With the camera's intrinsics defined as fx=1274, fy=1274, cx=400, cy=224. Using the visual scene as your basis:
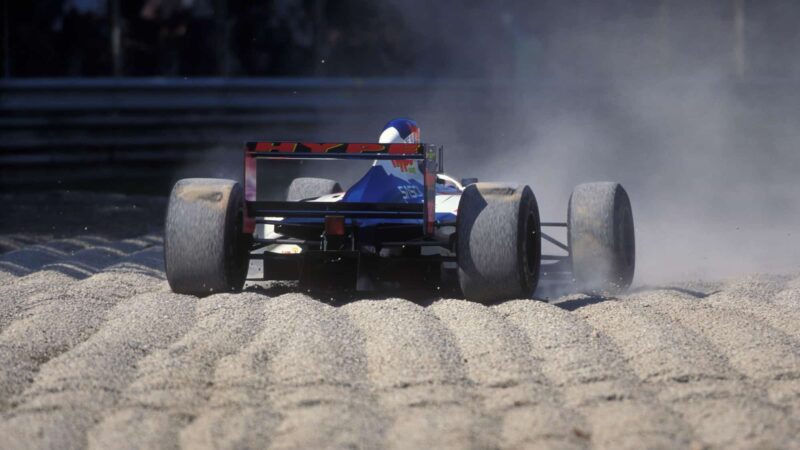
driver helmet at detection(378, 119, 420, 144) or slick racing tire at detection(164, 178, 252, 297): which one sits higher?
driver helmet at detection(378, 119, 420, 144)

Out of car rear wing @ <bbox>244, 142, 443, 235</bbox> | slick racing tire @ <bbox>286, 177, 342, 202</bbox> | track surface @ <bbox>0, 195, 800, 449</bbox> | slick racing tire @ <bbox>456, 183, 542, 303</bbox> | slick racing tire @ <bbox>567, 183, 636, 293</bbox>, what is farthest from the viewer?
slick racing tire @ <bbox>286, 177, 342, 202</bbox>

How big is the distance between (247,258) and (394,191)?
39.5 inches

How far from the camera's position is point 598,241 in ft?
25.3

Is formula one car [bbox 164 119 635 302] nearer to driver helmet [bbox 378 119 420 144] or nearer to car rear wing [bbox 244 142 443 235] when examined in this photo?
car rear wing [bbox 244 142 443 235]

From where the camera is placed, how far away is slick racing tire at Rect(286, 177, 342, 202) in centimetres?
940

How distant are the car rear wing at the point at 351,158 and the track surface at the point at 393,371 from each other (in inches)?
19.5

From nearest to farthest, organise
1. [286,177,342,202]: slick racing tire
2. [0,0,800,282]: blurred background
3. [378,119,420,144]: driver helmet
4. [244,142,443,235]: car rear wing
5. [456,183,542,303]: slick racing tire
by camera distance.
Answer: [456,183,542,303]: slick racing tire, [244,142,443,235]: car rear wing, [378,119,420,144]: driver helmet, [286,177,342,202]: slick racing tire, [0,0,800,282]: blurred background

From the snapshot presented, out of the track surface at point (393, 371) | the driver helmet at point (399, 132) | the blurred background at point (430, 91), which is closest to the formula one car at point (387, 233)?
the track surface at point (393, 371)

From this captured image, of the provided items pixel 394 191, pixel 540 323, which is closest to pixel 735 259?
pixel 394 191

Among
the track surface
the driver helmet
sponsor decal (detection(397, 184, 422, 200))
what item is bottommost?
the track surface

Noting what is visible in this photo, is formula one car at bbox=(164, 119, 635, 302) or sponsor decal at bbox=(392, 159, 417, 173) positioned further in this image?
sponsor decal at bbox=(392, 159, 417, 173)

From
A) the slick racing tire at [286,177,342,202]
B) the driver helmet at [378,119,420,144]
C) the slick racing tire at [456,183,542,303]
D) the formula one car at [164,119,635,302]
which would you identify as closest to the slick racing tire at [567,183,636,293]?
the formula one car at [164,119,635,302]

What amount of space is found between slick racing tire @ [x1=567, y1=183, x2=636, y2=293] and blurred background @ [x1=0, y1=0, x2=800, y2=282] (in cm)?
571

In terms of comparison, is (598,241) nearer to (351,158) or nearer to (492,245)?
(492,245)
